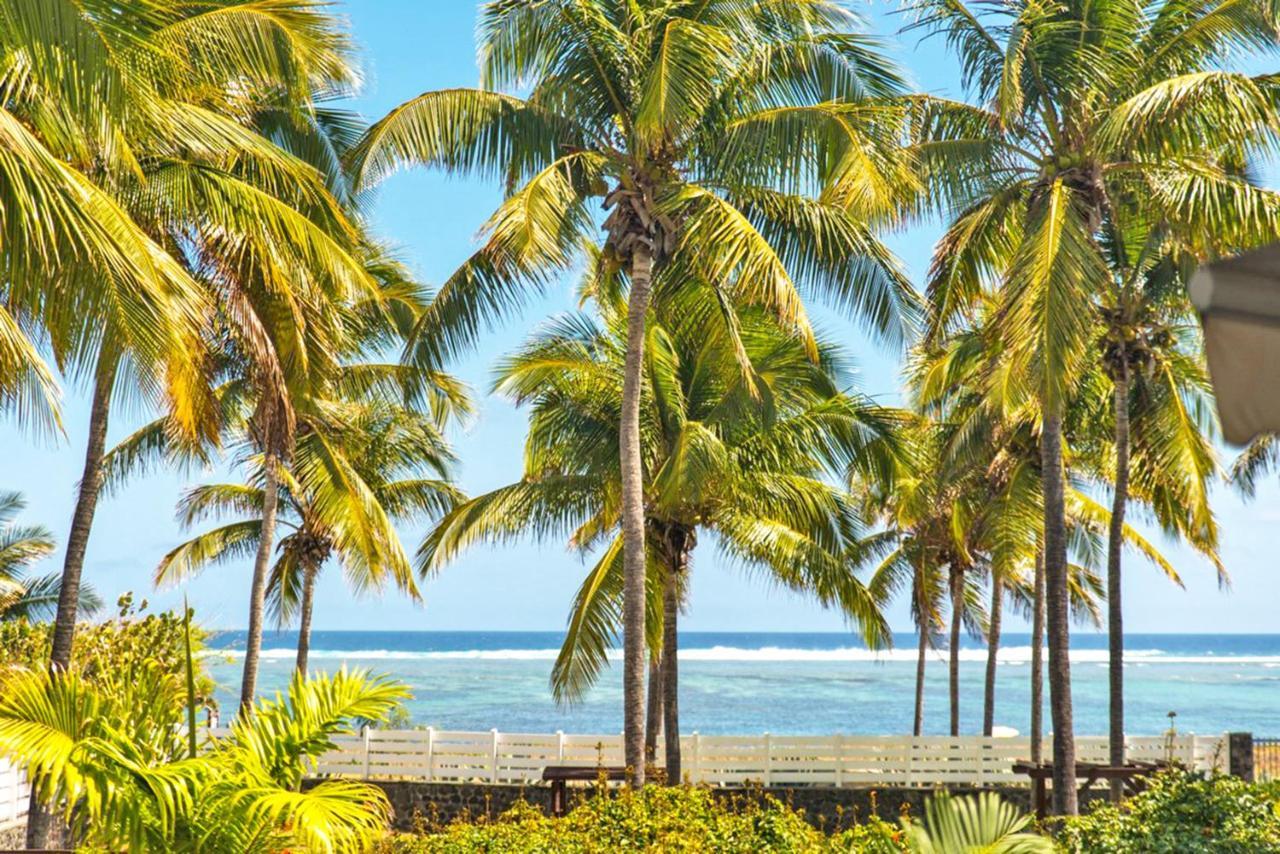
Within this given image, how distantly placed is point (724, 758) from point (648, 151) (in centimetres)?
955

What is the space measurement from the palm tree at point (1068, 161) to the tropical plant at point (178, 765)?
22.0 ft

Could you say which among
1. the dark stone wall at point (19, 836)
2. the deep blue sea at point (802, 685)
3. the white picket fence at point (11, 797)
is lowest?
the deep blue sea at point (802, 685)

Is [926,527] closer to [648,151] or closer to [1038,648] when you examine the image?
[1038,648]

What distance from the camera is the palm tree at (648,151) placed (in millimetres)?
12250

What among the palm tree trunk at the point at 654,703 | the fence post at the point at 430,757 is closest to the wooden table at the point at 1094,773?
the palm tree trunk at the point at 654,703

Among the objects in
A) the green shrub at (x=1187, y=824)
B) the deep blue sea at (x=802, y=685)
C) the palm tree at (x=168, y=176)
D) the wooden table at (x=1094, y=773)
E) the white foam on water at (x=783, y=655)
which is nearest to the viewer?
the palm tree at (x=168, y=176)

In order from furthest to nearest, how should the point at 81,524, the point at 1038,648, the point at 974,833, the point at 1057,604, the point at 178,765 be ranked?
the point at 1038,648
the point at 1057,604
the point at 81,524
the point at 178,765
the point at 974,833

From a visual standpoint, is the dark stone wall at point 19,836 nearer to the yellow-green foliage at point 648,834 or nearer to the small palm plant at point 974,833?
the yellow-green foliage at point 648,834

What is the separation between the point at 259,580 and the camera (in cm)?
1770

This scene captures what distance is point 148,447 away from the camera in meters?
19.7

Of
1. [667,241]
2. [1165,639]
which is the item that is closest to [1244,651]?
[1165,639]

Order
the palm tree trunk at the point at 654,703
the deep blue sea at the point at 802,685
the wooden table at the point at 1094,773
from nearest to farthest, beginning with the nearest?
the wooden table at the point at 1094,773 < the palm tree trunk at the point at 654,703 < the deep blue sea at the point at 802,685

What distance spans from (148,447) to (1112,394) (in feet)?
48.7

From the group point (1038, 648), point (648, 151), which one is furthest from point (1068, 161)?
point (1038, 648)
